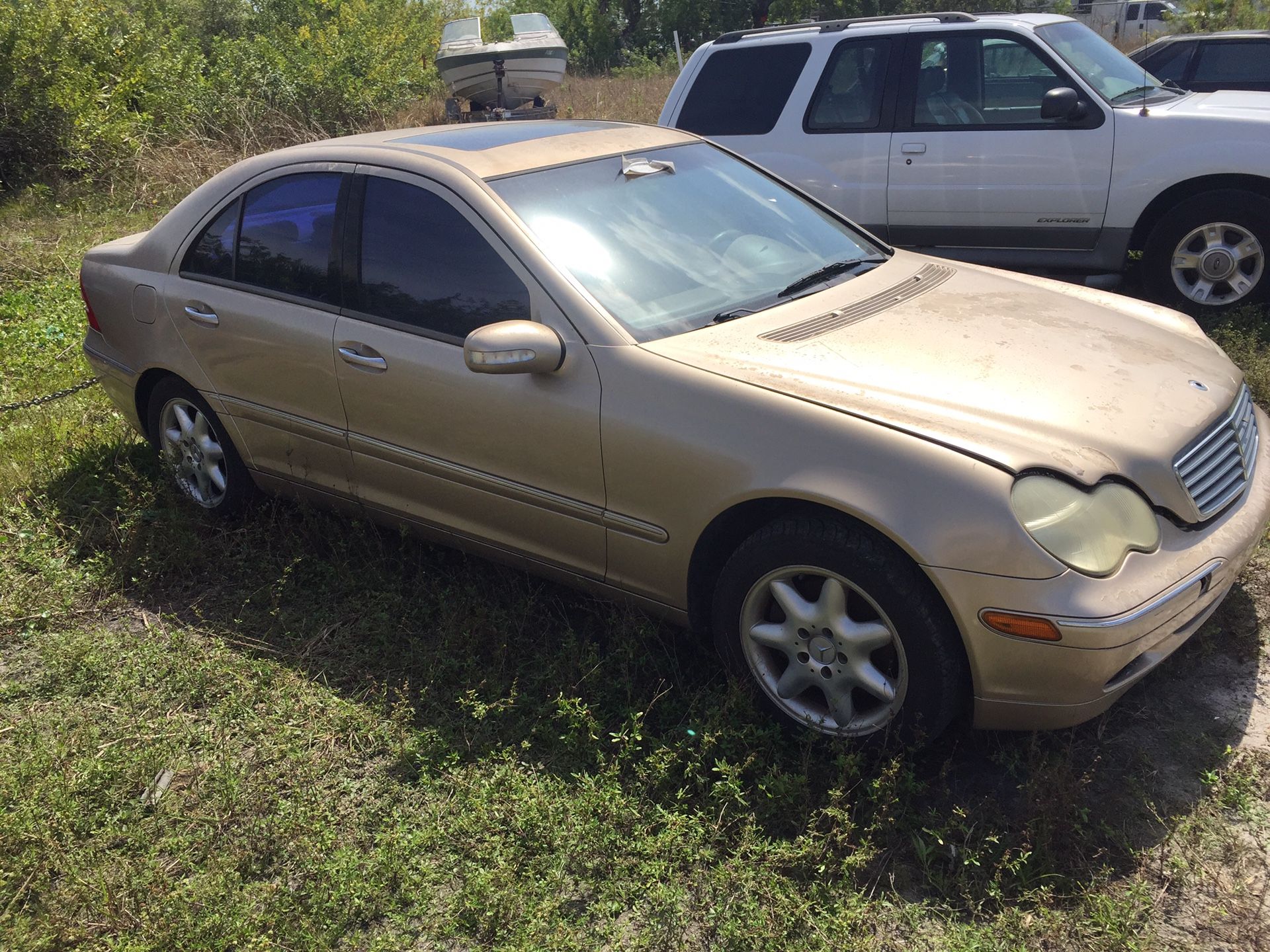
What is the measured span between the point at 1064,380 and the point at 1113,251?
12.6 feet

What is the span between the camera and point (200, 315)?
14.5 ft

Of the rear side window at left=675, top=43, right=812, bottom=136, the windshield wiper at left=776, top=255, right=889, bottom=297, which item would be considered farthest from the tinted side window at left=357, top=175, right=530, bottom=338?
the rear side window at left=675, top=43, right=812, bottom=136

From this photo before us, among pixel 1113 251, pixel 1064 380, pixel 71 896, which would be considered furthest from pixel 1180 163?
pixel 71 896

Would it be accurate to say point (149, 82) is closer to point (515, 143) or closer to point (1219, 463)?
point (515, 143)

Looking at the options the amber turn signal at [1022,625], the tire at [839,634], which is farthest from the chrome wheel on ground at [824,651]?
the amber turn signal at [1022,625]

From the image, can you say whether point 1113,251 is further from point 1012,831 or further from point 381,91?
point 381,91

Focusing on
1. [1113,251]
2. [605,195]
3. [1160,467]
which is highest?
[605,195]

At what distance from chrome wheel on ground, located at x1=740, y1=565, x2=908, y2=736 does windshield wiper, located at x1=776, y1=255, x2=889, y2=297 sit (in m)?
1.14

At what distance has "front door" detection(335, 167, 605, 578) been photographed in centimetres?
338

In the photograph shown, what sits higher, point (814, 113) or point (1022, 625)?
point (814, 113)

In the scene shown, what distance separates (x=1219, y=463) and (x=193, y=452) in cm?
397

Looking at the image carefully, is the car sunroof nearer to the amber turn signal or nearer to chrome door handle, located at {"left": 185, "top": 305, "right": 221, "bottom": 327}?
chrome door handle, located at {"left": 185, "top": 305, "right": 221, "bottom": 327}

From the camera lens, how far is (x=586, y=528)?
3.42 m

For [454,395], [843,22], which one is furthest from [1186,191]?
[454,395]
